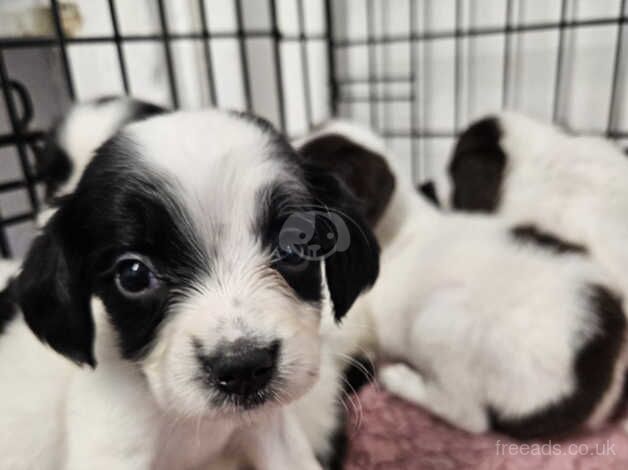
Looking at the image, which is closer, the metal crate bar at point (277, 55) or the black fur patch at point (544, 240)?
the black fur patch at point (544, 240)

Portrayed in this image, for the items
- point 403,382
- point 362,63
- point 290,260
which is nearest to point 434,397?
point 403,382

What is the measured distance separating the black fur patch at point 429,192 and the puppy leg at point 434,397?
0.96 meters

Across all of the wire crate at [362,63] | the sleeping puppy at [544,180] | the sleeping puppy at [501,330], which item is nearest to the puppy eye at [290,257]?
the sleeping puppy at [501,330]

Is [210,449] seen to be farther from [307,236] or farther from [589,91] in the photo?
[589,91]

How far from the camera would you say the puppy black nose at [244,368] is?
32.5 inches

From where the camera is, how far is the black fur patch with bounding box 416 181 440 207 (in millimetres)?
2587

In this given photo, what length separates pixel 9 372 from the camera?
120cm

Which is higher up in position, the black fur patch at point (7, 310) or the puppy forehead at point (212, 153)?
the puppy forehead at point (212, 153)

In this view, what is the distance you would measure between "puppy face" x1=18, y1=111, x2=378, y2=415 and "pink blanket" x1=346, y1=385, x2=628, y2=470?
0.66 m

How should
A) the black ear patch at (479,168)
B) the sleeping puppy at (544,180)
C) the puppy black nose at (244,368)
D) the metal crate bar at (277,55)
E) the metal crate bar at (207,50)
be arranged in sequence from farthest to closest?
1. the metal crate bar at (277,55)
2. the metal crate bar at (207,50)
3. the black ear patch at (479,168)
4. the sleeping puppy at (544,180)
5. the puppy black nose at (244,368)

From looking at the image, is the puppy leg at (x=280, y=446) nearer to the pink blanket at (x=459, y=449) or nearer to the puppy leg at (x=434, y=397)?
the pink blanket at (x=459, y=449)

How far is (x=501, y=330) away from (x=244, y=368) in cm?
88

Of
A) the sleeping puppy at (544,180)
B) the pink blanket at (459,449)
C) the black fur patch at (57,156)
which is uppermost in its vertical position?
the black fur patch at (57,156)

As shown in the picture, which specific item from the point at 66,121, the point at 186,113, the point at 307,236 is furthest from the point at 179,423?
the point at 66,121
